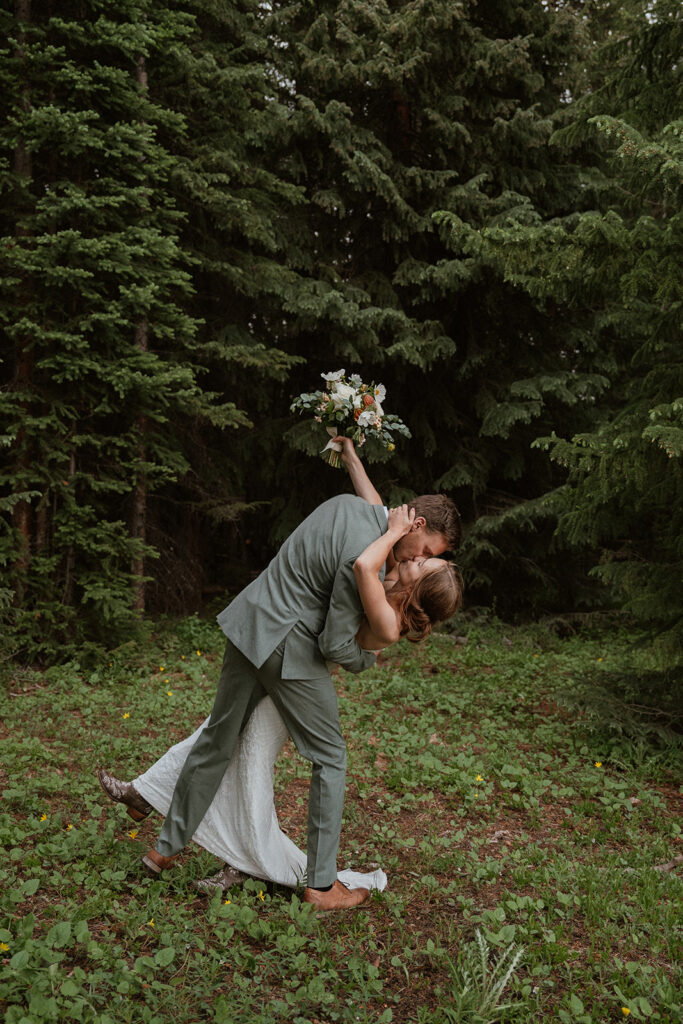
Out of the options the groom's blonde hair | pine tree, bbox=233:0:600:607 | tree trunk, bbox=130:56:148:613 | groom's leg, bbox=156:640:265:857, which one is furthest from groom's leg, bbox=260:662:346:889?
pine tree, bbox=233:0:600:607

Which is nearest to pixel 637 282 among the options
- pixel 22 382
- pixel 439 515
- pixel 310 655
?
pixel 439 515

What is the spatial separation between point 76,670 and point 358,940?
4.38 m

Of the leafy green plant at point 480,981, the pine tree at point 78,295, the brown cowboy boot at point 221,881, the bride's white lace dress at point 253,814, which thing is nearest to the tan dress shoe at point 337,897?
the bride's white lace dress at point 253,814

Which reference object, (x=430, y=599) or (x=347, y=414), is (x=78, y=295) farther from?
(x=430, y=599)

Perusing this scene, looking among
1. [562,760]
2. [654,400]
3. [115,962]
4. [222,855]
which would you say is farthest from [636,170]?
[115,962]

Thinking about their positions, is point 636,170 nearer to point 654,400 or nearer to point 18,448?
point 654,400

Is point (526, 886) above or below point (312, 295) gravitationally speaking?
below

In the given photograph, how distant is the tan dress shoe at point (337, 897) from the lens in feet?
11.2

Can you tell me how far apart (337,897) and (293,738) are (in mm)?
709

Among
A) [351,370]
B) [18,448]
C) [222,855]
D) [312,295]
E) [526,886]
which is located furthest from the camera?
[351,370]

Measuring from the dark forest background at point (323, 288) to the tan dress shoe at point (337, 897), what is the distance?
2569 mm

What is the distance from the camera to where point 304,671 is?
11.0 feet

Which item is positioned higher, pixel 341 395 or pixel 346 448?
pixel 341 395

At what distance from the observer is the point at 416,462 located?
10344 mm
